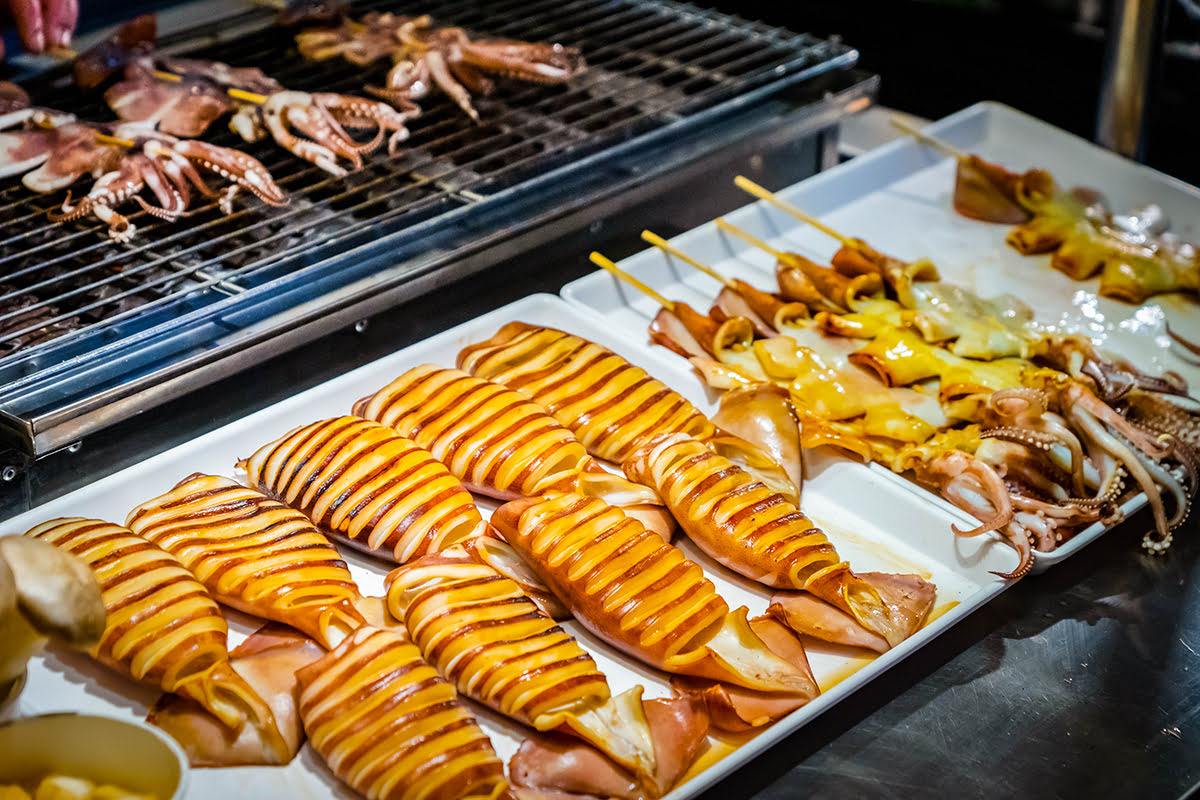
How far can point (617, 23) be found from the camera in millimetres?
4184

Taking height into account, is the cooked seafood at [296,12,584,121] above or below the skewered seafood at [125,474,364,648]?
above

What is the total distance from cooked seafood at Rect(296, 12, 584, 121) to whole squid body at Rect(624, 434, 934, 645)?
160cm

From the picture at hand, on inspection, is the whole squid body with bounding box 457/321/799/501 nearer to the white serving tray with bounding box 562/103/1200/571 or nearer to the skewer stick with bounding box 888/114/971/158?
the white serving tray with bounding box 562/103/1200/571

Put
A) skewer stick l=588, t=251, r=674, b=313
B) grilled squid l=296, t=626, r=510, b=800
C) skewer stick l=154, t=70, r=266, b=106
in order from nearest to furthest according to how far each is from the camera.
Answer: grilled squid l=296, t=626, r=510, b=800 → skewer stick l=588, t=251, r=674, b=313 → skewer stick l=154, t=70, r=266, b=106

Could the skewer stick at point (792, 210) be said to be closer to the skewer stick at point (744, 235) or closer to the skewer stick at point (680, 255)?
the skewer stick at point (744, 235)

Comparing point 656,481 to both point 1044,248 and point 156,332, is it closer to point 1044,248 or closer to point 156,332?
point 156,332

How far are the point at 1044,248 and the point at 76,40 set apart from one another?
10.8 feet

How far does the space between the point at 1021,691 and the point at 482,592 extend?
3.31 feet

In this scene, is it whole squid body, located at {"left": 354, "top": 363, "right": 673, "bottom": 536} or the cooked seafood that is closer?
whole squid body, located at {"left": 354, "top": 363, "right": 673, "bottom": 536}

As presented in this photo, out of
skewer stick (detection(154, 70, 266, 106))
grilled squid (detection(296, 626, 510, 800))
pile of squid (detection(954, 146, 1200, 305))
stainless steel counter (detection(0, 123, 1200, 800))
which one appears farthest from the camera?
skewer stick (detection(154, 70, 266, 106))

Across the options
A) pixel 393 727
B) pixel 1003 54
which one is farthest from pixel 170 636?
pixel 1003 54

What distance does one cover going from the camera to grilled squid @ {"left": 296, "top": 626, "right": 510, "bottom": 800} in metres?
1.76

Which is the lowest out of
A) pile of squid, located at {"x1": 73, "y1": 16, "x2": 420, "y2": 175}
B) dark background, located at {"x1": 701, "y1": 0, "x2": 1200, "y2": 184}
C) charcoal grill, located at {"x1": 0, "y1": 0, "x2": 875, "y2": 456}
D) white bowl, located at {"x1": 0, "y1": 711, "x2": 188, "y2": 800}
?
dark background, located at {"x1": 701, "y1": 0, "x2": 1200, "y2": 184}

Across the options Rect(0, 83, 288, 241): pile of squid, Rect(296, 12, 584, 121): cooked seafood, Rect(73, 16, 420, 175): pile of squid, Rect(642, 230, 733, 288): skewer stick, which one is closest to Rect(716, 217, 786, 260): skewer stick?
Rect(642, 230, 733, 288): skewer stick
